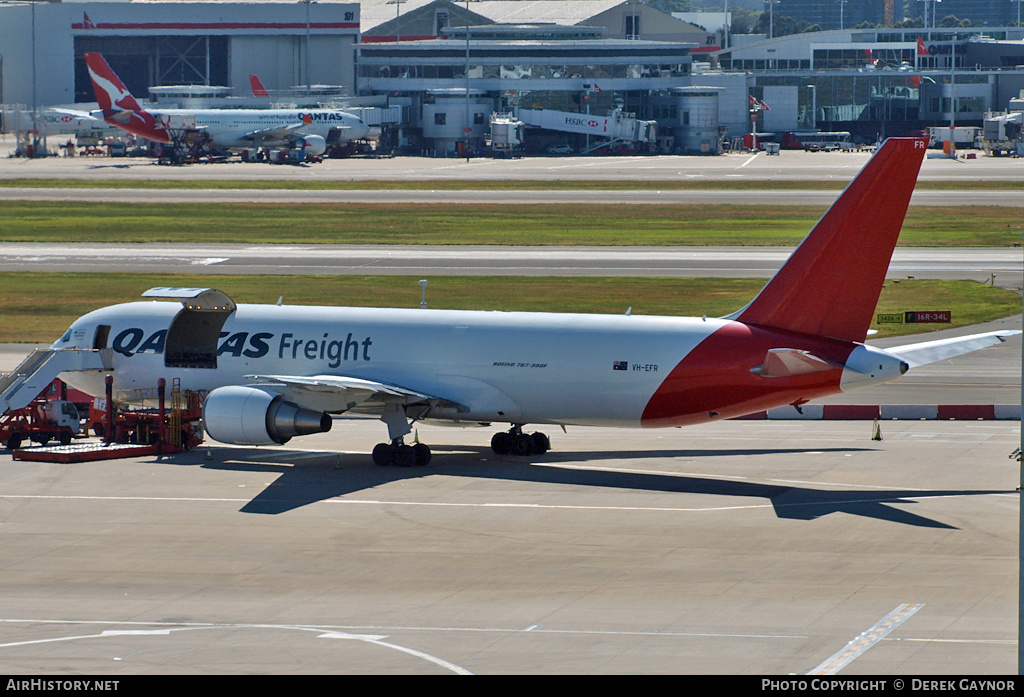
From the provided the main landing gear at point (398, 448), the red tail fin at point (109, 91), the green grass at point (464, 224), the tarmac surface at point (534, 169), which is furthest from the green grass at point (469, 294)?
the red tail fin at point (109, 91)

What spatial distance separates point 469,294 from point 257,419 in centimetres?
3434

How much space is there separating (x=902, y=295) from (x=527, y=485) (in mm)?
41433

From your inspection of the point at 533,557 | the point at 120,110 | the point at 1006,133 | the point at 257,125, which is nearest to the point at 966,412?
the point at 533,557

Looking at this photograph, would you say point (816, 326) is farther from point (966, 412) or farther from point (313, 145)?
point (313, 145)

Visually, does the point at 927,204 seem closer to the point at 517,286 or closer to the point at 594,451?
the point at 517,286

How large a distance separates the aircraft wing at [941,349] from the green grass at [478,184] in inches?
3928

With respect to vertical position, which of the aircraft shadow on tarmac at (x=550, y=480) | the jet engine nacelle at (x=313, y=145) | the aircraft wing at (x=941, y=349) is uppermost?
the jet engine nacelle at (x=313, y=145)

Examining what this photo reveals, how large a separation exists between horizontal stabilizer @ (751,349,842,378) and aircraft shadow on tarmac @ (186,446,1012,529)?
310 centimetres

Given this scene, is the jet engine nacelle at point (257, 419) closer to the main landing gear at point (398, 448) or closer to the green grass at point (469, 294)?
the main landing gear at point (398, 448)

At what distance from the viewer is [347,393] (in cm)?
4056

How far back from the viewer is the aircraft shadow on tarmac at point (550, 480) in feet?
A: 115

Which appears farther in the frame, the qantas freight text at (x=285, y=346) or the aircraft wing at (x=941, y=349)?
the qantas freight text at (x=285, y=346)
